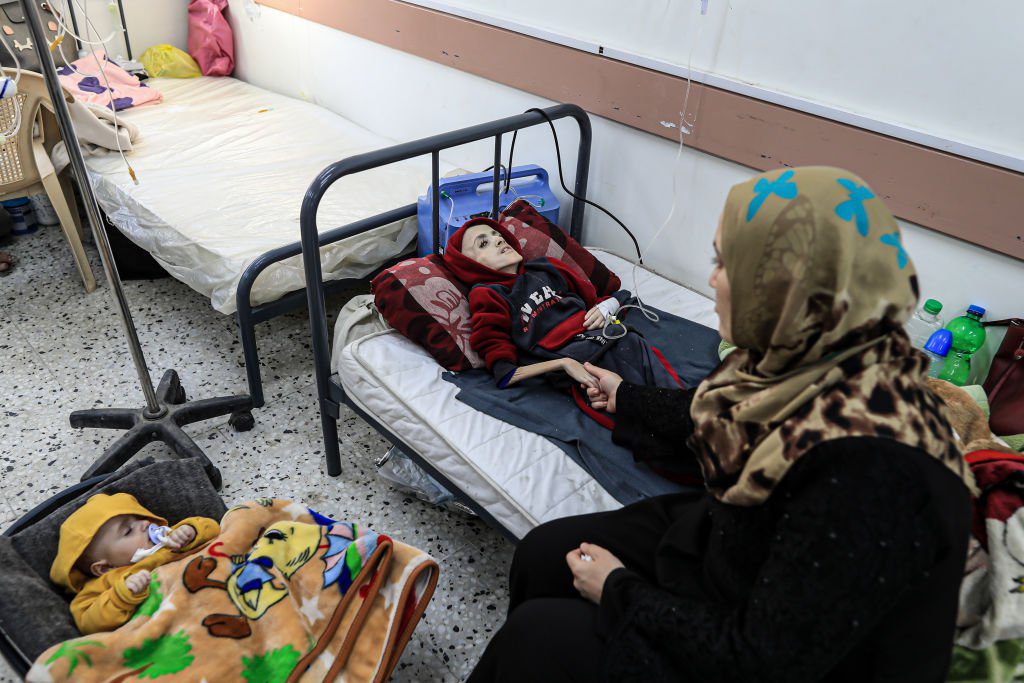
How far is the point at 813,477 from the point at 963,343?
119 centimetres

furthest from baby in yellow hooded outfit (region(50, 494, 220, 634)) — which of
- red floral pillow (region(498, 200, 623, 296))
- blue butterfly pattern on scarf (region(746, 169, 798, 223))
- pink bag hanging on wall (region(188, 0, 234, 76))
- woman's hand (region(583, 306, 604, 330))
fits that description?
pink bag hanging on wall (region(188, 0, 234, 76))

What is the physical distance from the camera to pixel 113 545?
157 cm

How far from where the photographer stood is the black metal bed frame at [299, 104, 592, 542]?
1773mm

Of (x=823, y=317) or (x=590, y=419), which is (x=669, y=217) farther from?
(x=823, y=317)

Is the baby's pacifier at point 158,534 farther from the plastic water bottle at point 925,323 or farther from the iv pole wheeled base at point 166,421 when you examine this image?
the plastic water bottle at point 925,323

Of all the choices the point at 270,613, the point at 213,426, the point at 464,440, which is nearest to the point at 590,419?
the point at 464,440

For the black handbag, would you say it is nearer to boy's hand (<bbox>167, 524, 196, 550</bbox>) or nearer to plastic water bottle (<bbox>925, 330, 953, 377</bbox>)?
boy's hand (<bbox>167, 524, 196, 550</bbox>)

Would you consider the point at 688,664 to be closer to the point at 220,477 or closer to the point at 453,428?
the point at 453,428

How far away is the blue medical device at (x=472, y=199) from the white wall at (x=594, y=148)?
0.54 feet

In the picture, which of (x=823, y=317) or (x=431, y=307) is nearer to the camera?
(x=823, y=317)

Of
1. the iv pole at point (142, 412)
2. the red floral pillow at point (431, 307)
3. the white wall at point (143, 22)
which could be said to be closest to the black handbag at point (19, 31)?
the white wall at point (143, 22)

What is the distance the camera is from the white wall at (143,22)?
362 cm

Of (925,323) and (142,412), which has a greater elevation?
(925,323)

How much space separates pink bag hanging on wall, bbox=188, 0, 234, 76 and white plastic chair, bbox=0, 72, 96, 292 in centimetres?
124
